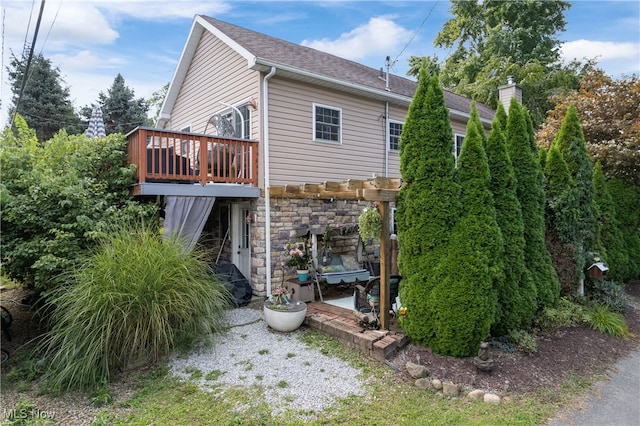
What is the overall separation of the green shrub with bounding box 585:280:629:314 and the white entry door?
693 cm

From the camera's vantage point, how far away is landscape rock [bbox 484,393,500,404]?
3497mm

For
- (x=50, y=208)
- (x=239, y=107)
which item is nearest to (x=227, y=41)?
(x=239, y=107)

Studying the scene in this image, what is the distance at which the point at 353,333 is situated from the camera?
16.1 ft

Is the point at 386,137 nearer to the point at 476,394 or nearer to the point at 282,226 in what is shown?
the point at 282,226

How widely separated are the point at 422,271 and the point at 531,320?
6.66 feet

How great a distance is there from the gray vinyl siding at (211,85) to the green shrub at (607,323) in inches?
269

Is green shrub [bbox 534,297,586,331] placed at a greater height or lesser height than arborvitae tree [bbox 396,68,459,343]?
lesser

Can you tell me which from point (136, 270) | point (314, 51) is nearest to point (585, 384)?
point (136, 270)

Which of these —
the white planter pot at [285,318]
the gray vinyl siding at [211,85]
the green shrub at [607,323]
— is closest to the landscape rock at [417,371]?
the white planter pot at [285,318]

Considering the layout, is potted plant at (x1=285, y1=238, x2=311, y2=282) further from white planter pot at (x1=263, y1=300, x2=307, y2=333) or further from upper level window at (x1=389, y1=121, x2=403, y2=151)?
upper level window at (x1=389, y1=121, x2=403, y2=151)

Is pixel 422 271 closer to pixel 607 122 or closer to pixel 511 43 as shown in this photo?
pixel 607 122

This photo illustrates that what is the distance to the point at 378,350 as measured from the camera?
443 cm

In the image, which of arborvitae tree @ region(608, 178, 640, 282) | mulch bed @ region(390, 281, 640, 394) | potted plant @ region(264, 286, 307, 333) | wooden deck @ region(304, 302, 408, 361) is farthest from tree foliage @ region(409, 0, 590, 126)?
potted plant @ region(264, 286, 307, 333)

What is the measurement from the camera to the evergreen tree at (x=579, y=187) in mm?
6164
